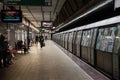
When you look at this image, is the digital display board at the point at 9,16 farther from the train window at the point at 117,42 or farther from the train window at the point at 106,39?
the train window at the point at 117,42

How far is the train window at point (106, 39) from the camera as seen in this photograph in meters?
6.82

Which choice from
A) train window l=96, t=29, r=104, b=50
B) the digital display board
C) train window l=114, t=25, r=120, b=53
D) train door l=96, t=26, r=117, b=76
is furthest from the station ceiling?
train window l=114, t=25, r=120, b=53

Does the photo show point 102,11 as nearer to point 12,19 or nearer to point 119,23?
point 119,23

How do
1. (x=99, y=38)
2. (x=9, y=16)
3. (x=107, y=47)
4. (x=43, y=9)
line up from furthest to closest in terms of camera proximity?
(x=43, y=9)
(x=9, y=16)
(x=99, y=38)
(x=107, y=47)

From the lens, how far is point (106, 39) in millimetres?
7449

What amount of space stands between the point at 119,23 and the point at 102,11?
6.20 ft

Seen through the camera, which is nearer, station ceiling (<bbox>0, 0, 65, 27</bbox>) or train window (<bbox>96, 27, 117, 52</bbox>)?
train window (<bbox>96, 27, 117, 52</bbox>)

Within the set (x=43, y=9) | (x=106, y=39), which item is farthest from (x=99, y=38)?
(x=43, y=9)

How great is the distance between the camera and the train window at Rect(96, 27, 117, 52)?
6.82 metres

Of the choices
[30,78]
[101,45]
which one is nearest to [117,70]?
[101,45]

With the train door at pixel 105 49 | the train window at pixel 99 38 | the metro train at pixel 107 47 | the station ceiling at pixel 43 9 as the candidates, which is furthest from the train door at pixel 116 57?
the station ceiling at pixel 43 9

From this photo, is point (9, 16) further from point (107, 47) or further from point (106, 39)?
point (107, 47)

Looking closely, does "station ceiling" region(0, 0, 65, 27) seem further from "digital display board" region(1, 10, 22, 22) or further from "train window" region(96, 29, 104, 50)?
"train window" region(96, 29, 104, 50)

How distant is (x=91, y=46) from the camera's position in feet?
31.4
